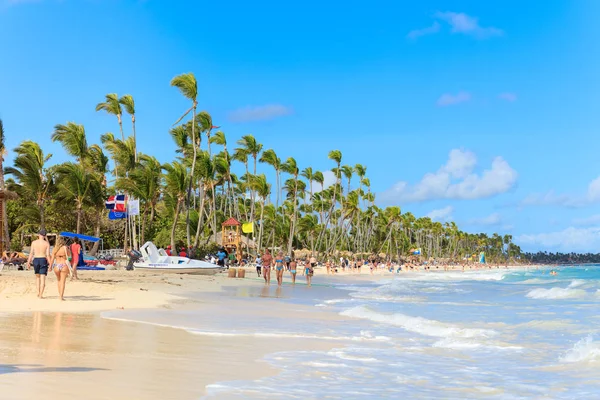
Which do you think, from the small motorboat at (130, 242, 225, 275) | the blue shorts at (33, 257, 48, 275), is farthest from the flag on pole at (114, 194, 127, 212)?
the blue shorts at (33, 257, 48, 275)

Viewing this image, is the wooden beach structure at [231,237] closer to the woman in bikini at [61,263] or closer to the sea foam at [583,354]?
the woman in bikini at [61,263]

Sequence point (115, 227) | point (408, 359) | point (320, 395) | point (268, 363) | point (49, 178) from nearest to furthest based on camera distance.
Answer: point (320, 395) → point (268, 363) → point (408, 359) → point (49, 178) → point (115, 227)

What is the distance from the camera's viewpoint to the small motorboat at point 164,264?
1192 inches

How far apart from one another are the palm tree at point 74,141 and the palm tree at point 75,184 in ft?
6.83

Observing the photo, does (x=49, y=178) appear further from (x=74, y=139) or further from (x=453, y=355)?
(x=453, y=355)

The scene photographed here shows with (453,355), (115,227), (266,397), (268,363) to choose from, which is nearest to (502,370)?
(453,355)

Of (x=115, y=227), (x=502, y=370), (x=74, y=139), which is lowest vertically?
(x=502, y=370)

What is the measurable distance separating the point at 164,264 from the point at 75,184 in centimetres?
1251

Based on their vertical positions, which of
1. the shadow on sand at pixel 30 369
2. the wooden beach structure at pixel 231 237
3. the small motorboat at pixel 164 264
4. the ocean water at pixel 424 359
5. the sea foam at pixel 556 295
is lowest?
the ocean water at pixel 424 359

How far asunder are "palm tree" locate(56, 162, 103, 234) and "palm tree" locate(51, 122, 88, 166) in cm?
208

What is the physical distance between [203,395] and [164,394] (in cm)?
35

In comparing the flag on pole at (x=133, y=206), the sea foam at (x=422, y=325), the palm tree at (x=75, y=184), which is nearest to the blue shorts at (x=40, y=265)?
the sea foam at (x=422, y=325)

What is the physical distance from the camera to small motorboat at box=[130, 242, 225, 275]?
99.3 ft

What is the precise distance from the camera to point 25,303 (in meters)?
12.0
